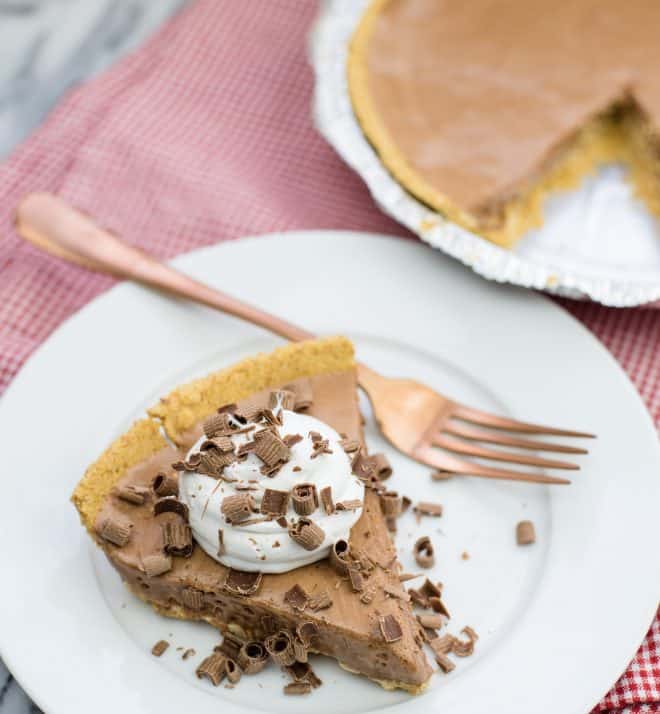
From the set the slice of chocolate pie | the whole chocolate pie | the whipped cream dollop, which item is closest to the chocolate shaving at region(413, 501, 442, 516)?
the slice of chocolate pie

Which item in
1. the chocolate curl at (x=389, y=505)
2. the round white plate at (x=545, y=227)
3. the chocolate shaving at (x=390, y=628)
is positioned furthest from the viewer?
the round white plate at (x=545, y=227)

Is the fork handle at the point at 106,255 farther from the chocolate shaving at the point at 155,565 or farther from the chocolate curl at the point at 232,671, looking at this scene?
the chocolate curl at the point at 232,671

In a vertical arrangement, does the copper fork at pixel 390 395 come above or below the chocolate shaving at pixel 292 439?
below

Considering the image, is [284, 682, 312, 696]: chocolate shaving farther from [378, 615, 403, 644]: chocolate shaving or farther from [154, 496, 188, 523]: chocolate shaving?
[154, 496, 188, 523]: chocolate shaving

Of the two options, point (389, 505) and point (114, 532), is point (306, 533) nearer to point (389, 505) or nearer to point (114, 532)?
point (389, 505)

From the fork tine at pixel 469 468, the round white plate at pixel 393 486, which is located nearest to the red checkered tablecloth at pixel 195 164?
the round white plate at pixel 393 486

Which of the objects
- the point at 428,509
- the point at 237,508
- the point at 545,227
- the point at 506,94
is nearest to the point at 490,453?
the point at 428,509

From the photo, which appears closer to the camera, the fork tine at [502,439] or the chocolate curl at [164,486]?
the chocolate curl at [164,486]
